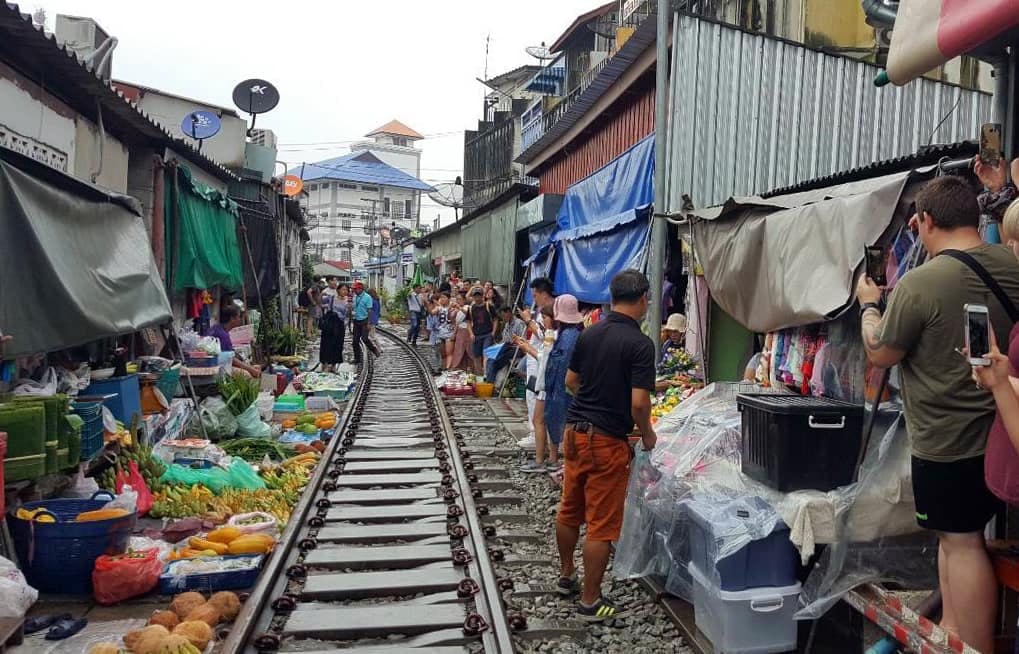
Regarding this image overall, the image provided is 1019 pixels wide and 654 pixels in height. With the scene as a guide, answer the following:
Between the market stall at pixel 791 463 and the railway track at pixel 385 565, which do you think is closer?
the market stall at pixel 791 463

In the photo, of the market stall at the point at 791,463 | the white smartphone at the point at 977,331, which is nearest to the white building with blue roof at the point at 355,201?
the market stall at the point at 791,463

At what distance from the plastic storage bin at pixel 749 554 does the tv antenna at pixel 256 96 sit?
15.3 m

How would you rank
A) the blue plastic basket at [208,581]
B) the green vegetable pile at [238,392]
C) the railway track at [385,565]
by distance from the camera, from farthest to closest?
the green vegetable pile at [238,392] < the blue plastic basket at [208,581] < the railway track at [385,565]

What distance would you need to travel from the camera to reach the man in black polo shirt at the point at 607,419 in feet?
16.3

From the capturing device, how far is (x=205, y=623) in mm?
4539

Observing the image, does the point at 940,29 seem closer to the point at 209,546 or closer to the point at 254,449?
the point at 209,546

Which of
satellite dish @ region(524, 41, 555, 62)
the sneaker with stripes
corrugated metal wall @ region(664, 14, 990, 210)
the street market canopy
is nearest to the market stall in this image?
the sneaker with stripes

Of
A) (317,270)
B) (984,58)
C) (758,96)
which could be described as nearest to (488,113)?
(317,270)

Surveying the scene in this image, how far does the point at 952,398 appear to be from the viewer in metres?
3.36

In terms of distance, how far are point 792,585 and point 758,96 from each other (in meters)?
6.08

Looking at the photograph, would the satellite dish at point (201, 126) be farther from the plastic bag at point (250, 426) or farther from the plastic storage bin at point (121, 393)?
the plastic storage bin at point (121, 393)

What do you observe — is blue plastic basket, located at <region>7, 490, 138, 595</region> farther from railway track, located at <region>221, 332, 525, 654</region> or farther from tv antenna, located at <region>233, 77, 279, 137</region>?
tv antenna, located at <region>233, 77, 279, 137</region>

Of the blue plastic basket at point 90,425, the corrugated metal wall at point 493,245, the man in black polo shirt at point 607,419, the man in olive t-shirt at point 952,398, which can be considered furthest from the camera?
the corrugated metal wall at point 493,245

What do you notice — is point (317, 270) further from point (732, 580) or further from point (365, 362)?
point (732, 580)
